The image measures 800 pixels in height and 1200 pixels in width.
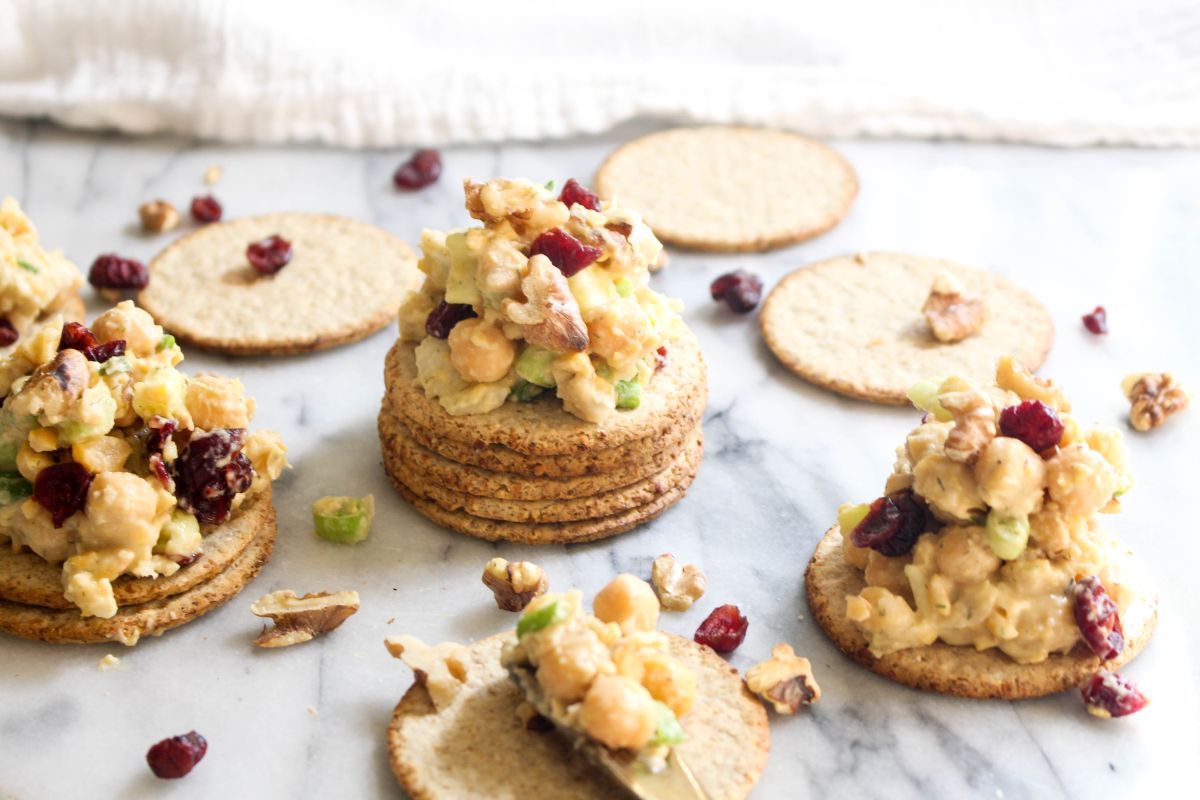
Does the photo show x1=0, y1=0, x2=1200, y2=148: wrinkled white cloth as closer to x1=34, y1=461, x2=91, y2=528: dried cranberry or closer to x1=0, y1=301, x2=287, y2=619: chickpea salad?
x1=0, y1=301, x2=287, y2=619: chickpea salad

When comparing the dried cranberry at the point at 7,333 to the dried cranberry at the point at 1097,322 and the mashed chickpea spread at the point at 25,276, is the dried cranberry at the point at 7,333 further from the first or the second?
the dried cranberry at the point at 1097,322

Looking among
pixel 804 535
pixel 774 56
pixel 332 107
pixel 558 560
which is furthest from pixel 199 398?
pixel 774 56

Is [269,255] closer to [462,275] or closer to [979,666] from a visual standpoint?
[462,275]

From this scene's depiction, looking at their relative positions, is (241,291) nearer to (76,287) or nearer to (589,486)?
(76,287)

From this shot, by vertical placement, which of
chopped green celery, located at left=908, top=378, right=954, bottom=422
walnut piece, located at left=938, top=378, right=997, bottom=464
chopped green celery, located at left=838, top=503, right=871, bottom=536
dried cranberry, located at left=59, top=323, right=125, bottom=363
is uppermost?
walnut piece, located at left=938, top=378, right=997, bottom=464

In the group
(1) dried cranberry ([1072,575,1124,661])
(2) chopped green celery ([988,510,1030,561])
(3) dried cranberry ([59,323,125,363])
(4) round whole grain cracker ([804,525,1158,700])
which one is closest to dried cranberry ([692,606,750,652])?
(4) round whole grain cracker ([804,525,1158,700])

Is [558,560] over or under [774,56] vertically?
under
